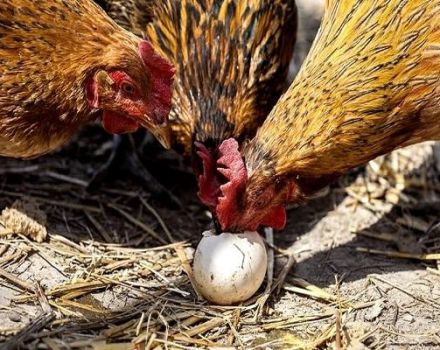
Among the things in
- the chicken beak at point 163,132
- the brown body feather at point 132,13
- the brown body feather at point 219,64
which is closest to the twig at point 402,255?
the brown body feather at point 219,64

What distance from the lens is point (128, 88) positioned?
3617 millimetres

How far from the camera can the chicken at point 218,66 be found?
12.8ft

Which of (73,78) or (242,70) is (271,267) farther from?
(73,78)

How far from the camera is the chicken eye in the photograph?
3.60 metres

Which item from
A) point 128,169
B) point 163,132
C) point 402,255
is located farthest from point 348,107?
point 128,169

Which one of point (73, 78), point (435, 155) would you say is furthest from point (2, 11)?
point (435, 155)

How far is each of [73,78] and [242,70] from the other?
88cm

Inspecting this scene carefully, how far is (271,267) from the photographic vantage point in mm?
4023

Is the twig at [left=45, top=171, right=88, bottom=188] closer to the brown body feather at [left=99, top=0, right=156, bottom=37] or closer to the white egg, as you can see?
the brown body feather at [left=99, top=0, right=156, bottom=37]

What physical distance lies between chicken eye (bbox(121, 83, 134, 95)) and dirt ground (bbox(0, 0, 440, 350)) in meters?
0.88

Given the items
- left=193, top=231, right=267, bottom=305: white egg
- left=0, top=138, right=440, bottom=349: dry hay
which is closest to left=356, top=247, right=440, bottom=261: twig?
left=0, top=138, right=440, bottom=349: dry hay

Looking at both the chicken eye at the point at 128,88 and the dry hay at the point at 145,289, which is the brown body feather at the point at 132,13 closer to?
the chicken eye at the point at 128,88

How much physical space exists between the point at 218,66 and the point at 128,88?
1.76 feet

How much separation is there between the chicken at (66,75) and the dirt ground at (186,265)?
0.65m
